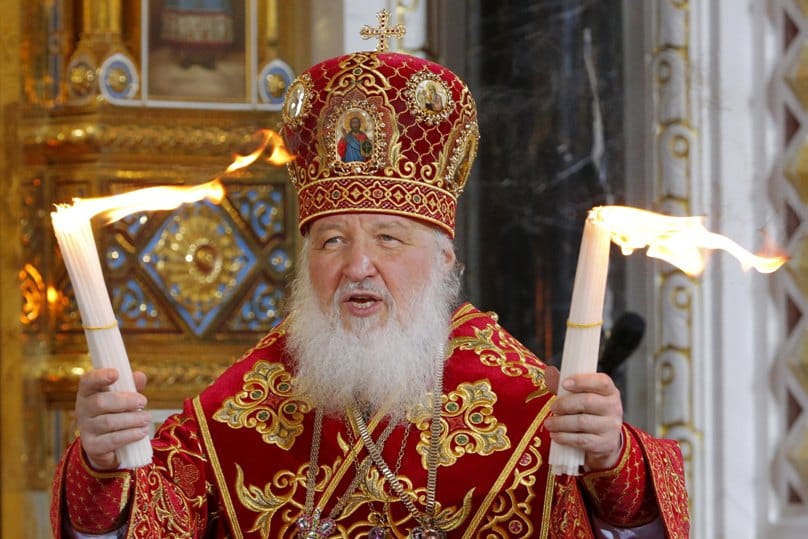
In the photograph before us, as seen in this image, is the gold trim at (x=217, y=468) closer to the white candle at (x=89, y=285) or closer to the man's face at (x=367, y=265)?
the man's face at (x=367, y=265)

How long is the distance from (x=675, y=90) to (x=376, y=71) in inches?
59.5

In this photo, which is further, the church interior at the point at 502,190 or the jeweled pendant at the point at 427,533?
the church interior at the point at 502,190

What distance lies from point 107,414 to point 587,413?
818 millimetres

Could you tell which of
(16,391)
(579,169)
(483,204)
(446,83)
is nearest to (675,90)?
(579,169)

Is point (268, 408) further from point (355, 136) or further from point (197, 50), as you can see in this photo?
point (197, 50)

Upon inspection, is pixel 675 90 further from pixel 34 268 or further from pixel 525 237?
pixel 34 268

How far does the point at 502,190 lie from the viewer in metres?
5.00

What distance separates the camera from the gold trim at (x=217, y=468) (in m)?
3.38

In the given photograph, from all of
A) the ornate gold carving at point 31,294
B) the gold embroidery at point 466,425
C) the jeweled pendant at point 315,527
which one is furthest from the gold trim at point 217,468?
the ornate gold carving at point 31,294

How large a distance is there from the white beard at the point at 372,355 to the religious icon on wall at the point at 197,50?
1.68 meters

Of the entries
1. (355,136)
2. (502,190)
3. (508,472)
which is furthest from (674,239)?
(502,190)

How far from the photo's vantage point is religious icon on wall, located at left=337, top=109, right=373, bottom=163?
11.6ft

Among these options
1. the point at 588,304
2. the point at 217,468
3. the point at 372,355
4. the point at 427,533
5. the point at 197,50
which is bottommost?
the point at 427,533

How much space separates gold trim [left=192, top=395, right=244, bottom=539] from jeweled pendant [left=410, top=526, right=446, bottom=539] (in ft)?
1.22
